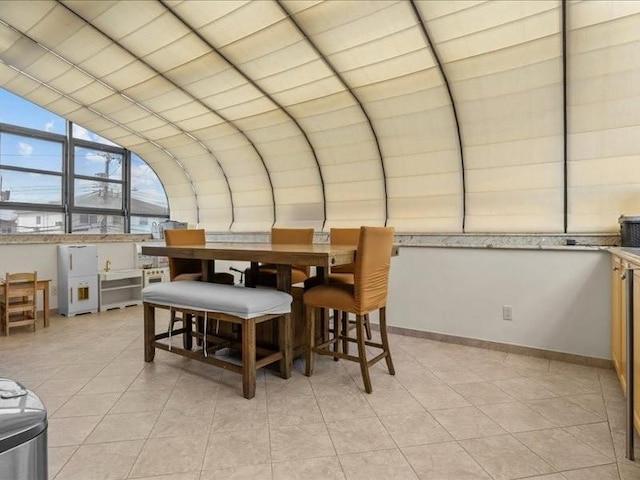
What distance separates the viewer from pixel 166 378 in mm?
2719

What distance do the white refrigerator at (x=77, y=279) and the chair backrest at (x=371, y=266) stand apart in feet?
14.1

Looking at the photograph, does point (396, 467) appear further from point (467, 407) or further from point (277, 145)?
point (277, 145)

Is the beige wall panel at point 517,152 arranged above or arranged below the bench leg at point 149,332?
above

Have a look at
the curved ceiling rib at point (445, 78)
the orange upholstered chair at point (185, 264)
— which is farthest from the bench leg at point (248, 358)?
the curved ceiling rib at point (445, 78)

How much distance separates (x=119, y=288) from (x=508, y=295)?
533 centimetres

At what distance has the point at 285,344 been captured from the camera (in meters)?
2.70

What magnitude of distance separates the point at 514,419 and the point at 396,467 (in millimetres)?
934

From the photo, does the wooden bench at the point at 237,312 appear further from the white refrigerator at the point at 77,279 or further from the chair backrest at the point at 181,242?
the white refrigerator at the point at 77,279

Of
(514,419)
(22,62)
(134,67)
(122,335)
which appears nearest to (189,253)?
(122,335)

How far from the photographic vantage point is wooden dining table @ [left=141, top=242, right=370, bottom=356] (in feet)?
7.51

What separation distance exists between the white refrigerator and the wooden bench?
8.25ft

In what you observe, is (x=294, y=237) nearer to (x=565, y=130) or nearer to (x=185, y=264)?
(x=185, y=264)

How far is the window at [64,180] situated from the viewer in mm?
5648

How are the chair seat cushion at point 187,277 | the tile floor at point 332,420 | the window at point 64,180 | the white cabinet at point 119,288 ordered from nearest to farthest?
the tile floor at point 332,420, the chair seat cushion at point 187,277, the white cabinet at point 119,288, the window at point 64,180
